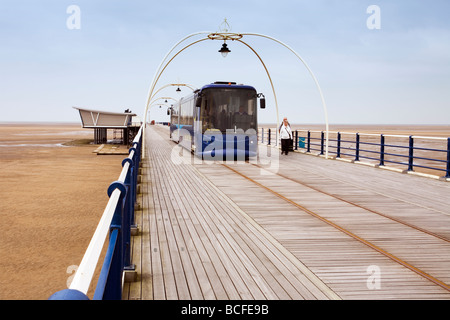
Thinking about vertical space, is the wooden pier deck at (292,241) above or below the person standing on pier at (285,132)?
below

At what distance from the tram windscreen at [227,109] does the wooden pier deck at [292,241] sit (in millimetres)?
7051

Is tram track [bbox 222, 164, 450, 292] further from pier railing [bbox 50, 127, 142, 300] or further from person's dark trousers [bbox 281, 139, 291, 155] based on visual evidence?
person's dark trousers [bbox 281, 139, 291, 155]

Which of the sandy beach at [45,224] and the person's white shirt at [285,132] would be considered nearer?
the sandy beach at [45,224]

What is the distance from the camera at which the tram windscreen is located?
19141 millimetres

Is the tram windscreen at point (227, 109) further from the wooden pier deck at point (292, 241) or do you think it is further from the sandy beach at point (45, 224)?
the wooden pier deck at point (292, 241)

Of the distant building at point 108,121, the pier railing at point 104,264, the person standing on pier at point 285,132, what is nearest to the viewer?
the pier railing at point 104,264

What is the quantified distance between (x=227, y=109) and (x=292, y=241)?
1315 centimetres

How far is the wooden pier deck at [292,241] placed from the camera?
471 centimetres

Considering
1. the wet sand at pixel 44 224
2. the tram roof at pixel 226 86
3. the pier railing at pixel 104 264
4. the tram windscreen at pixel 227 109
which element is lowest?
the wet sand at pixel 44 224

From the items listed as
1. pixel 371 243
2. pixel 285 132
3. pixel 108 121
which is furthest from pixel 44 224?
pixel 108 121

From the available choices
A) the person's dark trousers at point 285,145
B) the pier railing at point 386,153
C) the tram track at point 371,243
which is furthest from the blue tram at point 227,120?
the tram track at point 371,243
